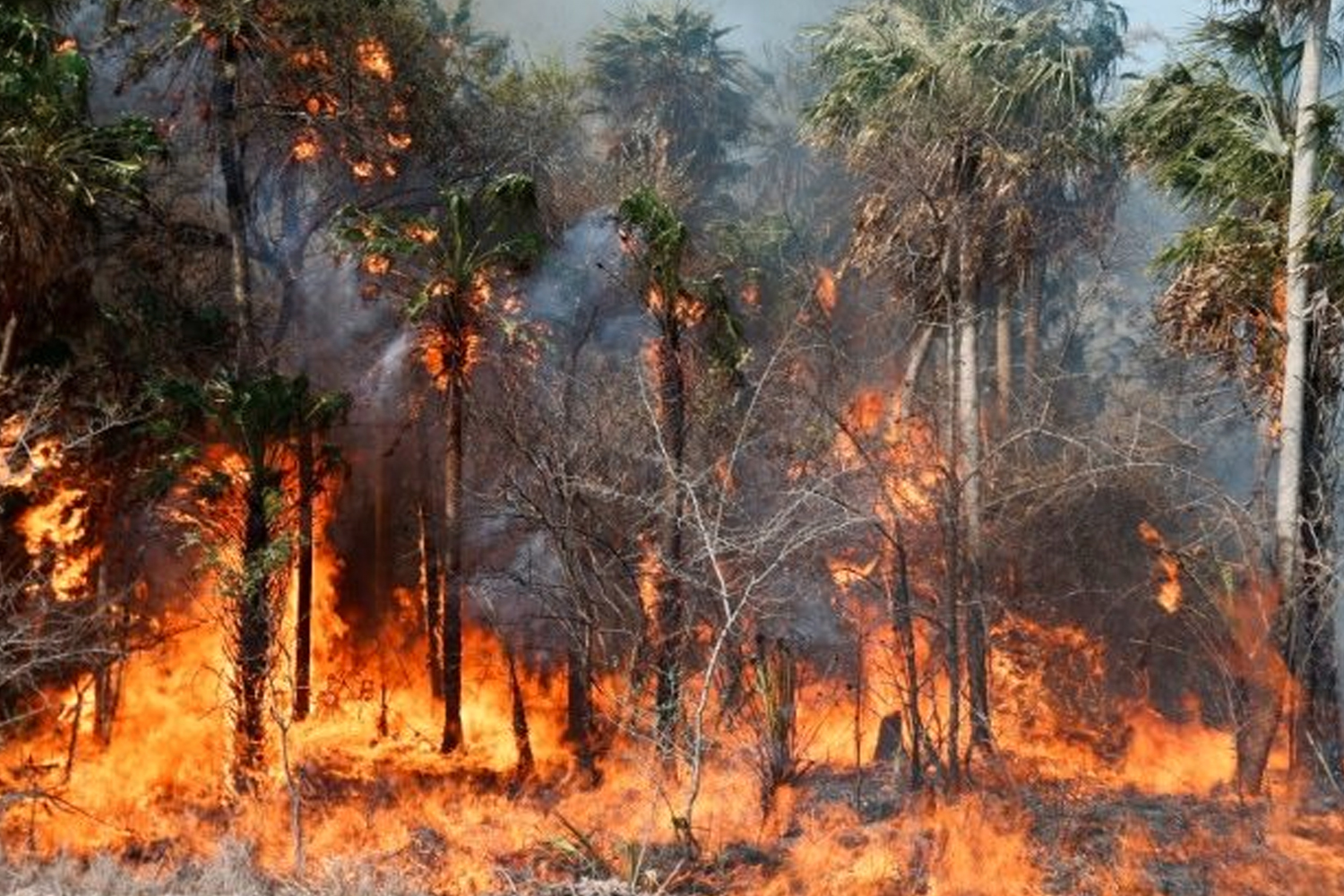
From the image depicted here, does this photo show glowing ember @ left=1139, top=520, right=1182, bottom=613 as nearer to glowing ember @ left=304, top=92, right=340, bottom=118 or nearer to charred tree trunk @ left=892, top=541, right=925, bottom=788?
charred tree trunk @ left=892, top=541, right=925, bottom=788

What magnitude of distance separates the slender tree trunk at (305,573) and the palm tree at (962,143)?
9786 mm

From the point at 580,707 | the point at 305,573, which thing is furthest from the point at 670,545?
the point at 305,573

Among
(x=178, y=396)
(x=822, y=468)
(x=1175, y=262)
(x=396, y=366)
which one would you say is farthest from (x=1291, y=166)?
(x=396, y=366)

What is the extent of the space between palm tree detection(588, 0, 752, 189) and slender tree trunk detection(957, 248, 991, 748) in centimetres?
1577

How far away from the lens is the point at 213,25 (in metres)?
16.0

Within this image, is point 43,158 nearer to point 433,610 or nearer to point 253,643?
point 253,643

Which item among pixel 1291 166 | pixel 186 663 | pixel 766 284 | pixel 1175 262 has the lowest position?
pixel 186 663

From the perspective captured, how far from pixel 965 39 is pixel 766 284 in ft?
32.2

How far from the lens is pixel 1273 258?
13.1 m

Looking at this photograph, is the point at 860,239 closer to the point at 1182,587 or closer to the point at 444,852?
the point at 1182,587

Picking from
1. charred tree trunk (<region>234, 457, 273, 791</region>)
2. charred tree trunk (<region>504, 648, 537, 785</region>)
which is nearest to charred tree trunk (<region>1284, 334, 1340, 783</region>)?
charred tree trunk (<region>504, 648, 537, 785</region>)

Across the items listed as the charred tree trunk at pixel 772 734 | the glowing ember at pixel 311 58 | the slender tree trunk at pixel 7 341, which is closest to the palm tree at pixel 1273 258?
the charred tree trunk at pixel 772 734

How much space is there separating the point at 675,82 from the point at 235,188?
58.8 feet

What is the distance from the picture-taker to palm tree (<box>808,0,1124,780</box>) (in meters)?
16.1
